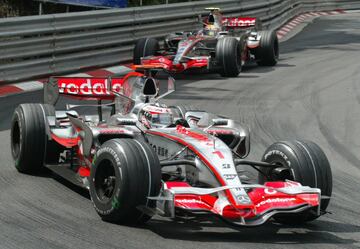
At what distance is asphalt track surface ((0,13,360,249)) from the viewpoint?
713 centimetres

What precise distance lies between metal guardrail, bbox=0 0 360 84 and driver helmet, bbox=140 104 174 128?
718 centimetres

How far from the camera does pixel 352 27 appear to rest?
3019cm

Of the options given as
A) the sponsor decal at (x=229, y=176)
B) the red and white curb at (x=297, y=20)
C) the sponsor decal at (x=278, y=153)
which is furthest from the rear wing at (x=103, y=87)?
the red and white curb at (x=297, y=20)

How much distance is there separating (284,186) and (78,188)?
7.99ft

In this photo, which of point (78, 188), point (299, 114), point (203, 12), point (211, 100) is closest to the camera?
point (78, 188)

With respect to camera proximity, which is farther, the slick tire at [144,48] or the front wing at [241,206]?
the slick tire at [144,48]

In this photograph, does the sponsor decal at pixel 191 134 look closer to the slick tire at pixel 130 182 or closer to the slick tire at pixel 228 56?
the slick tire at pixel 130 182

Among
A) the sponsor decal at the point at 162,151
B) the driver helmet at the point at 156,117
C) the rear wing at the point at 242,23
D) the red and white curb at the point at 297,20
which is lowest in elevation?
the red and white curb at the point at 297,20

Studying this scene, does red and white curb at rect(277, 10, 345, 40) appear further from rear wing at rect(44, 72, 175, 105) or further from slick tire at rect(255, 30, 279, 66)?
rear wing at rect(44, 72, 175, 105)

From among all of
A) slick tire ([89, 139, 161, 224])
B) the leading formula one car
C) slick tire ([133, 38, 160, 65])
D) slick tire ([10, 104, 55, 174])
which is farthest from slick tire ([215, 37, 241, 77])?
slick tire ([89, 139, 161, 224])

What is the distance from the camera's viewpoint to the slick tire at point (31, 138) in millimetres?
9414

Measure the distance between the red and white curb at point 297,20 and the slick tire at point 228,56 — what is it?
818cm

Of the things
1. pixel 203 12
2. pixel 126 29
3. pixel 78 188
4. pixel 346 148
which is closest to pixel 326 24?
pixel 203 12

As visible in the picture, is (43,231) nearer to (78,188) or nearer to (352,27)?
(78,188)
